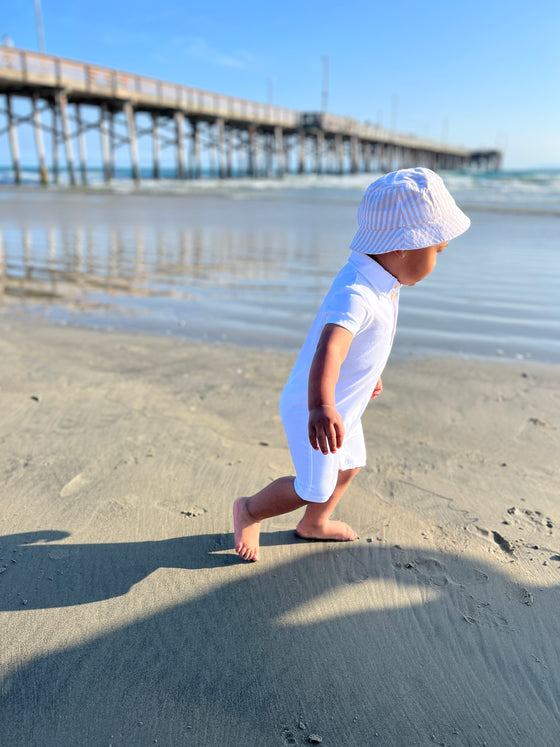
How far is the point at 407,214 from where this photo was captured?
1.43 meters

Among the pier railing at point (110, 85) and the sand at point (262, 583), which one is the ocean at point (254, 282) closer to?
the sand at point (262, 583)

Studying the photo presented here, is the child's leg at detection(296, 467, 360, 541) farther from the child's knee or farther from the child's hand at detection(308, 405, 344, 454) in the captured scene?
the child's hand at detection(308, 405, 344, 454)

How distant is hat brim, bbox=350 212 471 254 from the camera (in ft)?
4.71

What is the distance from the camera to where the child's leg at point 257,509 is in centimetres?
162

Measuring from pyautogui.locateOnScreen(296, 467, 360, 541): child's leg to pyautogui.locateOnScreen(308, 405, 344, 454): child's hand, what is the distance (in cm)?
40

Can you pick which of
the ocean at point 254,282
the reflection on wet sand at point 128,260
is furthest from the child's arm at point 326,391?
the reflection on wet sand at point 128,260

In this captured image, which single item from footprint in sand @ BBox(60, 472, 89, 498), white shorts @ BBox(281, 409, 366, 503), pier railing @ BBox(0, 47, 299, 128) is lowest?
footprint in sand @ BBox(60, 472, 89, 498)

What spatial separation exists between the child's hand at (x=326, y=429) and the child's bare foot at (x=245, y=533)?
1.64ft

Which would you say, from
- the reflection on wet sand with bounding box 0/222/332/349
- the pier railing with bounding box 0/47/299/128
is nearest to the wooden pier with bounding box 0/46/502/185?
the pier railing with bounding box 0/47/299/128

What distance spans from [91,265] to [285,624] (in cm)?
585

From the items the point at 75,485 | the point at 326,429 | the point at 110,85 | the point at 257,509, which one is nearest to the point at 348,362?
the point at 326,429

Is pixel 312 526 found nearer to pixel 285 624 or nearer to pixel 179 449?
pixel 285 624

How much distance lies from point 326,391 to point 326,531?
617 mm

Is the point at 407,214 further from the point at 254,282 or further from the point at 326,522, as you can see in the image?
the point at 254,282
